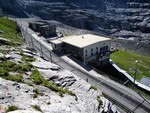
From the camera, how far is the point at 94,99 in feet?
71.2

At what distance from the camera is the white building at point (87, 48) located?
5384cm

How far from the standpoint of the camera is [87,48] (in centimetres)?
5350

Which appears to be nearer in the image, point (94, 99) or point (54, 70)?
point (94, 99)

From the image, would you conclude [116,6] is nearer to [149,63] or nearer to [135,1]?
[135,1]

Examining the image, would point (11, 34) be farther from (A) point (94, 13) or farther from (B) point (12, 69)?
(A) point (94, 13)

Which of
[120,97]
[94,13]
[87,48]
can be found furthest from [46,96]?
[94,13]

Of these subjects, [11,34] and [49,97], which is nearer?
[49,97]

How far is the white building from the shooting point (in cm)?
5384

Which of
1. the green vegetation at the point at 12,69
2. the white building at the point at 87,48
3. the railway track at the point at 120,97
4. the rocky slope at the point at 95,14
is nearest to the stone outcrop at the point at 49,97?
the green vegetation at the point at 12,69

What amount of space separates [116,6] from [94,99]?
184 meters

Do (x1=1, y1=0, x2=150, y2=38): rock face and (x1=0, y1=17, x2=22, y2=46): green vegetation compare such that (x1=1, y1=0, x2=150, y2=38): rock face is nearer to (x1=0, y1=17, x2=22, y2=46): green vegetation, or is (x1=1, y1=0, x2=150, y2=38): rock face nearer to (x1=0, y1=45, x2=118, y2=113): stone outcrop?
(x1=0, y1=17, x2=22, y2=46): green vegetation

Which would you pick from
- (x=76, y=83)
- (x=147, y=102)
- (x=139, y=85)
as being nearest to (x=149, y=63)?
(x=139, y=85)

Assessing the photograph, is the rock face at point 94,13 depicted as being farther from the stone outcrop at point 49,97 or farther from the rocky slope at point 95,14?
the stone outcrop at point 49,97

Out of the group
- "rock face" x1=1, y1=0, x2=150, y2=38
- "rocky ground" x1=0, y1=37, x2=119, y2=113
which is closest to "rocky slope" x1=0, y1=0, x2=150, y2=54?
"rock face" x1=1, y1=0, x2=150, y2=38
